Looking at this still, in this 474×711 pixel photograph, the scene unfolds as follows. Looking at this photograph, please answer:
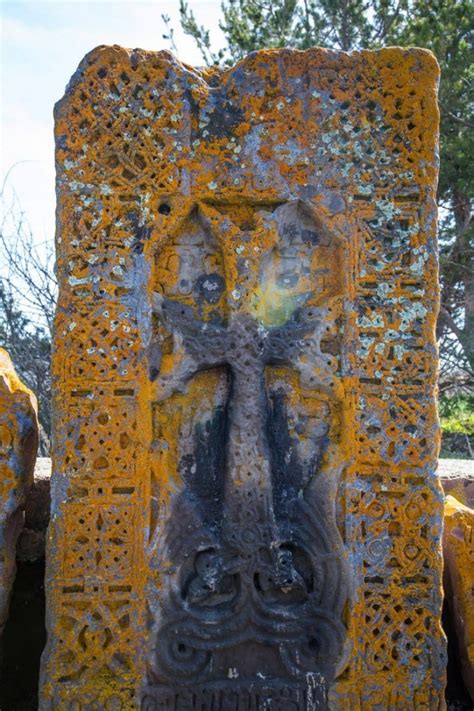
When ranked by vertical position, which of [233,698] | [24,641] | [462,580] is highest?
[462,580]

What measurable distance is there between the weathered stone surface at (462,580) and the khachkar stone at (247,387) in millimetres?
328

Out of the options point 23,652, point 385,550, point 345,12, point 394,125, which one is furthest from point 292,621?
point 345,12

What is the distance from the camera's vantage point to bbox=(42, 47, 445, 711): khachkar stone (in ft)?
11.9

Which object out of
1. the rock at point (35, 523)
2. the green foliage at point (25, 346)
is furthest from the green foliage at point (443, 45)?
the rock at point (35, 523)

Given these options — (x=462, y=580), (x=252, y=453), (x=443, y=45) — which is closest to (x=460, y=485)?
(x=462, y=580)

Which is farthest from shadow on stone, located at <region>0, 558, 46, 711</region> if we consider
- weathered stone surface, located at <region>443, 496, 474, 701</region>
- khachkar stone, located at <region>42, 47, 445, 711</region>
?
weathered stone surface, located at <region>443, 496, 474, 701</region>

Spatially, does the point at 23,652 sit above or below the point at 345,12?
below

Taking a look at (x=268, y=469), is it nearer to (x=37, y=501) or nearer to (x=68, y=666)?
(x=68, y=666)

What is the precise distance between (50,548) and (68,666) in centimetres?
54

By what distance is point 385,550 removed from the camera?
3.68 meters

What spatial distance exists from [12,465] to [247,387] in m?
1.22

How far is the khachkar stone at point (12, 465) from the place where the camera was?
378 cm

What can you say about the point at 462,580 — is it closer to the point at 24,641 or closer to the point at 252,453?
the point at 252,453

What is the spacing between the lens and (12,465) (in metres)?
3.82
